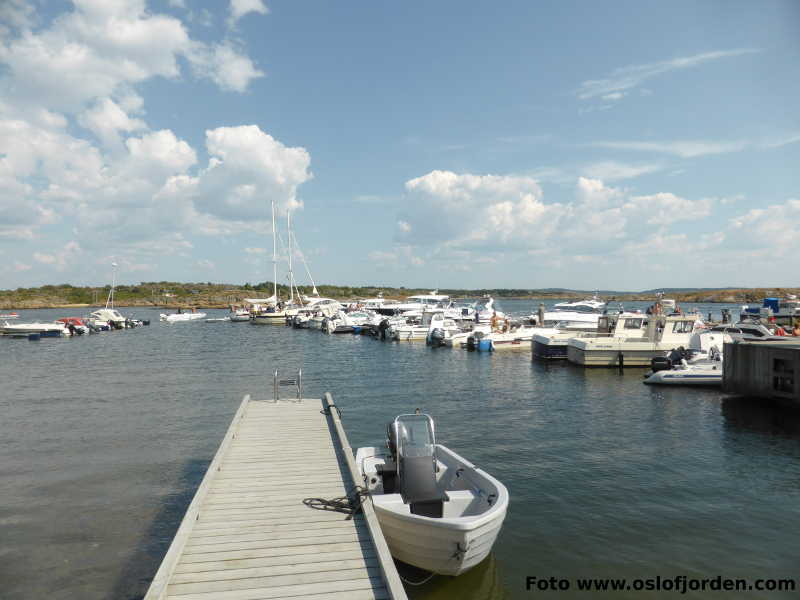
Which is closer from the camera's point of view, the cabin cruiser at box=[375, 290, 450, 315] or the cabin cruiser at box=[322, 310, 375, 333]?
the cabin cruiser at box=[322, 310, 375, 333]

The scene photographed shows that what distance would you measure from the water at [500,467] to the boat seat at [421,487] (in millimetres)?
1220

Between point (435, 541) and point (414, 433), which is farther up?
point (414, 433)

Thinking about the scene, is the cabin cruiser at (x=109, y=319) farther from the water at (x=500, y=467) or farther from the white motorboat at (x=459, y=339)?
the white motorboat at (x=459, y=339)

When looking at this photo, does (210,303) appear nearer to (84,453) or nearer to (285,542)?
(84,453)

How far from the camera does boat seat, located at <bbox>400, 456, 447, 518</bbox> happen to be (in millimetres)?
9273

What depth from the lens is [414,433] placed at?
10.3 metres

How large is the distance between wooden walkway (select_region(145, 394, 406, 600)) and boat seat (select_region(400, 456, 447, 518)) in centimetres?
Result: 99

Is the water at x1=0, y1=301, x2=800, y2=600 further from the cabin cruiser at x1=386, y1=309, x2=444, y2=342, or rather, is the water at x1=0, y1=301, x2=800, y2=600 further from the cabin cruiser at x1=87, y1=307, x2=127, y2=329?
the cabin cruiser at x1=87, y1=307, x2=127, y2=329

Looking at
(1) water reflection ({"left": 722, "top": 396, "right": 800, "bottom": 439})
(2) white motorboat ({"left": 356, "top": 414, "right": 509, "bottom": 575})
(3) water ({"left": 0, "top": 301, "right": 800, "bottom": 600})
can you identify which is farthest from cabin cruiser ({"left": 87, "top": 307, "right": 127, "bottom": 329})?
(2) white motorboat ({"left": 356, "top": 414, "right": 509, "bottom": 575})

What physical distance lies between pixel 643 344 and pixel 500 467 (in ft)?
77.7

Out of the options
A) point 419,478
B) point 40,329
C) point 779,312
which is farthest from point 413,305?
point 419,478

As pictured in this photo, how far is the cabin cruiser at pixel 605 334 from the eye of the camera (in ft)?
119

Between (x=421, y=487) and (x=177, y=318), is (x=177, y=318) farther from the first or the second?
(x=421, y=487)

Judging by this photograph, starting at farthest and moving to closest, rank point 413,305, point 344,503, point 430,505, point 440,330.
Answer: point 413,305 < point 440,330 < point 430,505 < point 344,503
